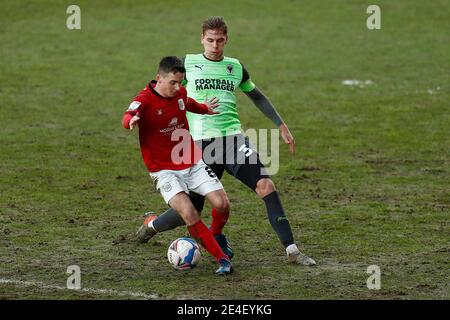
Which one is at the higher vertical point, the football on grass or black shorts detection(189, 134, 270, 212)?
black shorts detection(189, 134, 270, 212)

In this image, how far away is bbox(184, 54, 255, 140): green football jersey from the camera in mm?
11336

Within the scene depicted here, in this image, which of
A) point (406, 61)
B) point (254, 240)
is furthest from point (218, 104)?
point (406, 61)

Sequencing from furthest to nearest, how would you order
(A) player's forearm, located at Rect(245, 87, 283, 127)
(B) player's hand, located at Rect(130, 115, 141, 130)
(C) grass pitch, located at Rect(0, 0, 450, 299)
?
(A) player's forearm, located at Rect(245, 87, 283, 127) → (C) grass pitch, located at Rect(0, 0, 450, 299) → (B) player's hand, located at Rect(130, 115, 141, 130)

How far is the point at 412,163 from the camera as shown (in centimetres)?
1669

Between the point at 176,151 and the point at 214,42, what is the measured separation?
4.74 ft

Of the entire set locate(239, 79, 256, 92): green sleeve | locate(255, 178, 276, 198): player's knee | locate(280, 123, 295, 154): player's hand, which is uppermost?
locate(239, 79, 256, 92): green sleeve

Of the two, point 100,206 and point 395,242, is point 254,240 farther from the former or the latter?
point 100,206

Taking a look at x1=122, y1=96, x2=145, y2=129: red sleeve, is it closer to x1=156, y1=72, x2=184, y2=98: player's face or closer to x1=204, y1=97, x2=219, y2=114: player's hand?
x1=156, y1=72, x2=184, y2=98: player's face

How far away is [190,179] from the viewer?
1076 centimetres

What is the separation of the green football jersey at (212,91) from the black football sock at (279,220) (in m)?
0.97

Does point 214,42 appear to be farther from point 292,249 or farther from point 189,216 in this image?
point 292,249

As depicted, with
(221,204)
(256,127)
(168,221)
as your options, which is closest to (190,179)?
(221,204)

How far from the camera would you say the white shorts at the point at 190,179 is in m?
10.6

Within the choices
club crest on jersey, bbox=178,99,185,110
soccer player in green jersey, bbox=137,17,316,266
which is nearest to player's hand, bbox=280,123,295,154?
soccer player in green jersey, bbox=137,17,316,266
